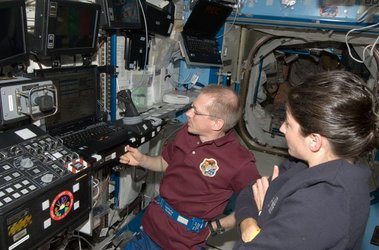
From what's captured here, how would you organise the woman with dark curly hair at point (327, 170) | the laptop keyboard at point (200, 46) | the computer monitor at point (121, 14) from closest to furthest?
the woman with dark curly hair at point (327, 170) → the computer monitor at point (121, 14) → the laptop keyboard at point (200, 46)

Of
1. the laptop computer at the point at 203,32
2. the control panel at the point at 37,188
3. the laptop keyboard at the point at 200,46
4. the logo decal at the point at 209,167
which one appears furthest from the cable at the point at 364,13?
the control panel at the point at 37,188

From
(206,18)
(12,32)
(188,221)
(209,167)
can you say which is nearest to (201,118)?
(209,167)

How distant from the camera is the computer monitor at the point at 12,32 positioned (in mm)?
1267

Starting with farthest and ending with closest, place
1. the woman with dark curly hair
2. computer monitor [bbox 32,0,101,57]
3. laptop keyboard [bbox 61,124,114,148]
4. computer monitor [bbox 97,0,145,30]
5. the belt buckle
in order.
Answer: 1. computer monitor [bbox 97,0,145,30]
2. the belt buckle
3. laptop keyboard [bbox 61,124,114,148]
4. computer monitor [bbox 32,0,101,57]
5. the woman with dark curly hair

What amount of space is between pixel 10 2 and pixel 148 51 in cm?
125

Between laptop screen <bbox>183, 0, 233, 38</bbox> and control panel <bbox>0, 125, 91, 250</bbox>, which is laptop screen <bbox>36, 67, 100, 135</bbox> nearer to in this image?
control panel <bbox>0, 125, 91, 250</bbox>

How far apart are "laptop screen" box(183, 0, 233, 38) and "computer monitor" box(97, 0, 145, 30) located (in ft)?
2.54

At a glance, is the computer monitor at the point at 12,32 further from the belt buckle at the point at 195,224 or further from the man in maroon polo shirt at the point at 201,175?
the belt buckle at the point at 195,224

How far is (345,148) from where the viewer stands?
2.96ft

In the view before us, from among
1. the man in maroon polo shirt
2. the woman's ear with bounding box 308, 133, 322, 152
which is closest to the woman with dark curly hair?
the woman's ear with bounding box 308, 133, 322, 152

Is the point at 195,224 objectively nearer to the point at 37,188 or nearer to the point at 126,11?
the point at 37,188

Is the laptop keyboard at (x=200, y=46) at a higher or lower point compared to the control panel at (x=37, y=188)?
higher

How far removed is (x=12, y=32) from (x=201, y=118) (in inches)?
37.9

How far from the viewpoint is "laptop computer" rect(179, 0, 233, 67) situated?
2.82 m
